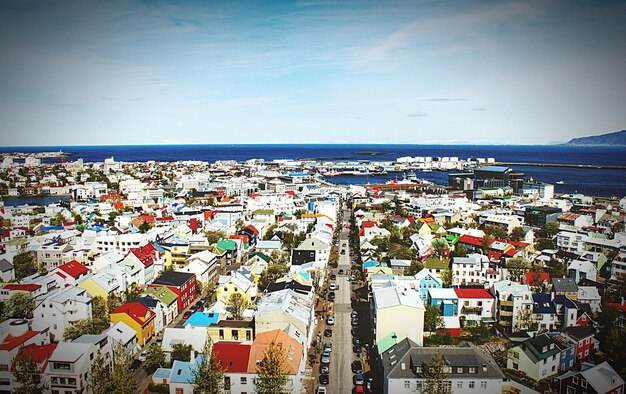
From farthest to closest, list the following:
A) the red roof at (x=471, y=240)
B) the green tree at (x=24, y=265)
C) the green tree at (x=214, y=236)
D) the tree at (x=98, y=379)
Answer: the green tree at (x=214, y=236) < the red roof at (x=471, y=240) < the green tree at (x=24, y=265) < the tree at (x=98, y=379)

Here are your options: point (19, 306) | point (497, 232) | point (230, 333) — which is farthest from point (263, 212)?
point (230, 333)

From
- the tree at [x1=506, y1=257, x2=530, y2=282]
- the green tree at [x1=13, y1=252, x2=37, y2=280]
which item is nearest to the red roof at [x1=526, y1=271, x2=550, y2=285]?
the tree at [x1=506, y1=257, x2=530, y2=282]

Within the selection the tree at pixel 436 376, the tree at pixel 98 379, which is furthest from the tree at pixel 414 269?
the tree at pixel 98 379

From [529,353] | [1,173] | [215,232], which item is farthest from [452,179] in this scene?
[1,173]

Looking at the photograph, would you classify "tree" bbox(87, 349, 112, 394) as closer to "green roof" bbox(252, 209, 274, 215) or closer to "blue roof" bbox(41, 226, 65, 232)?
"blue roof" bbox(41, 226, 65, 232)

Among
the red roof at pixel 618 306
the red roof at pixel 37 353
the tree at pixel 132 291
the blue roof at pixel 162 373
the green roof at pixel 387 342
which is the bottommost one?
the blue roof at pixel 162 373

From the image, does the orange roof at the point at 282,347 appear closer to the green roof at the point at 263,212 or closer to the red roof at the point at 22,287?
the red roof at the point at 22,287
